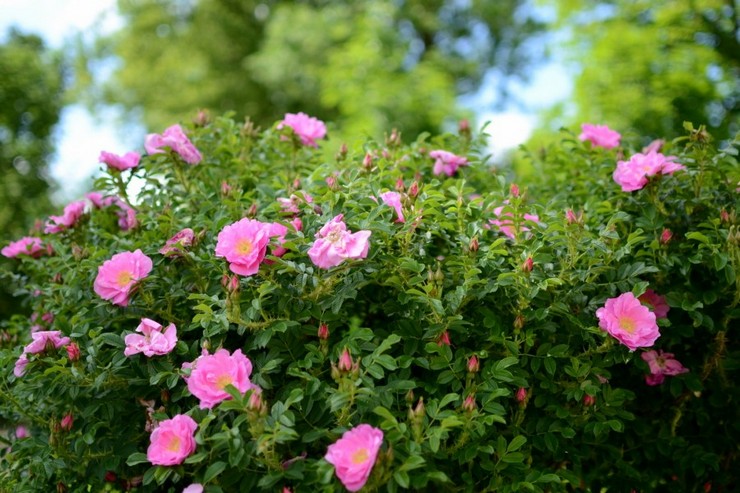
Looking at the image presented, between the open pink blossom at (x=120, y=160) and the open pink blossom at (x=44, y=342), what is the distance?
544 millimetres

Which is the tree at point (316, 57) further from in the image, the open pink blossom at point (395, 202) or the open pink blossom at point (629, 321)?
the open pink blossom at point (629, 321)

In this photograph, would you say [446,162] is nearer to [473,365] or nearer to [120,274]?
[473,365]

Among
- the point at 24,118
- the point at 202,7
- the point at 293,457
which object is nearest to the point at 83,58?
the point at 24,118

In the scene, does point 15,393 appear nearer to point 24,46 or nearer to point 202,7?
point 24,46

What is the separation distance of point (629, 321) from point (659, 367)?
370mm

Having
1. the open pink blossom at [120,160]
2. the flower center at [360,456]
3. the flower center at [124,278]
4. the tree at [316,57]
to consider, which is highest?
the open pink blossom at [120,160]

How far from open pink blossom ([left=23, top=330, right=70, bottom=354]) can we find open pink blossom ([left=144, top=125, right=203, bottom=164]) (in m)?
0.60

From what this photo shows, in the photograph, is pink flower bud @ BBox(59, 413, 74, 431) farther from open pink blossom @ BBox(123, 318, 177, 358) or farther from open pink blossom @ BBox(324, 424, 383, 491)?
open pink blossom @ BBox(324, 424, 383, 491)

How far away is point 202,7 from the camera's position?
15.2 metres

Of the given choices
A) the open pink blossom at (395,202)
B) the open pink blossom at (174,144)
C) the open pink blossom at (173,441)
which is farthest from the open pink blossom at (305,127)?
the open pink blossom at (173,441)

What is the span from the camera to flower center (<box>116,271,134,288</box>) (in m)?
1.75

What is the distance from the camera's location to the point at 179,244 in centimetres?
176

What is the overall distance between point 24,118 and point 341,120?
7204mm

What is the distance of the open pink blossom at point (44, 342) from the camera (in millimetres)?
1786
